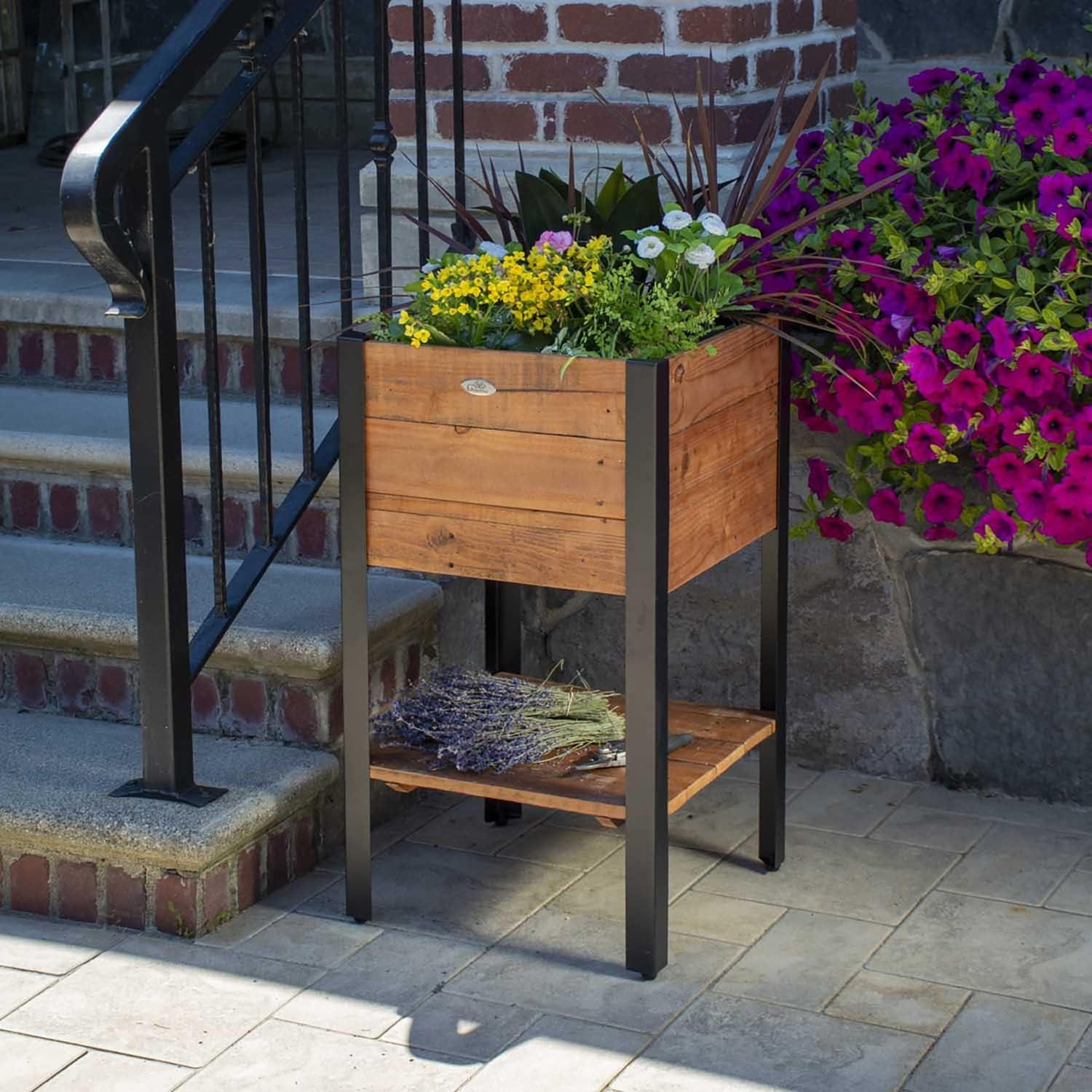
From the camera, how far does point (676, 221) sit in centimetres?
227

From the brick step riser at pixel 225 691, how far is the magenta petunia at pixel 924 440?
826 mm

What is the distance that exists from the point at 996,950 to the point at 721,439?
0.76 metres

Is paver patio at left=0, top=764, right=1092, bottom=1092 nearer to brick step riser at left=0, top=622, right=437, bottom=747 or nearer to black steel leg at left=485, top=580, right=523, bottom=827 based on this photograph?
black steel leg at left=485, top=580, right=523, bottom=827

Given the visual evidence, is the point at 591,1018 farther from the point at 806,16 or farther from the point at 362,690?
the point at 806,16

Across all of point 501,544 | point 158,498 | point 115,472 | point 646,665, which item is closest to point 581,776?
point 646,665

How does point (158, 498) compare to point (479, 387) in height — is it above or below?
below

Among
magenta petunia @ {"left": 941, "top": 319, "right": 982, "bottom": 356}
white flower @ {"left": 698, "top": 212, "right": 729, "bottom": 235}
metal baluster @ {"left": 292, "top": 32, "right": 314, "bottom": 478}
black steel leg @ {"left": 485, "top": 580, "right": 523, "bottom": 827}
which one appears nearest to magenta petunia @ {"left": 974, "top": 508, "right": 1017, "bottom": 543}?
magenta petunia @ {"left": 941, "top": 319, "right": 982, "bottom": 356}

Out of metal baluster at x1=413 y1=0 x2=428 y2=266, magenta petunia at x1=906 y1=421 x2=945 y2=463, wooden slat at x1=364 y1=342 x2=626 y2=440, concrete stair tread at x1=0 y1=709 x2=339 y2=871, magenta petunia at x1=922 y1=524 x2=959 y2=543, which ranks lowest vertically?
concrete stair tread at x1=0 y1=709 x2=339 y2=871

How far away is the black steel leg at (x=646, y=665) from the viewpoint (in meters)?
2.19

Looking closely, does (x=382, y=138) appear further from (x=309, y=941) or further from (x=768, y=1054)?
(x=768, y=1054)

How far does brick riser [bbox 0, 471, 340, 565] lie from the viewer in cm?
302

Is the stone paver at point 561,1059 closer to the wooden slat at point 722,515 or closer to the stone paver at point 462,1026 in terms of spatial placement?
the stone paver at point 462,1026

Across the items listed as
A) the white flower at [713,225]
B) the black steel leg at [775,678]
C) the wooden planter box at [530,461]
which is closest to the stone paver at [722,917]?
the black steel leg at [775,678]

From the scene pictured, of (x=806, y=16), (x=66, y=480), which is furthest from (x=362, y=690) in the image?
(x=806, y=16)
